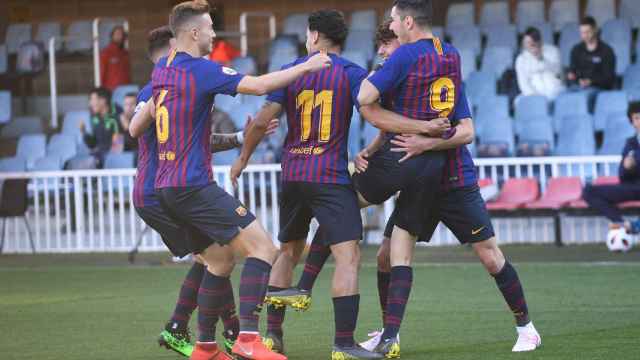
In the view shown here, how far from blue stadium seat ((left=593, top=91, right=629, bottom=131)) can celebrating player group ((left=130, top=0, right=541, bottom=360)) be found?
8.87 meters

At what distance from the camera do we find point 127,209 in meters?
16.2

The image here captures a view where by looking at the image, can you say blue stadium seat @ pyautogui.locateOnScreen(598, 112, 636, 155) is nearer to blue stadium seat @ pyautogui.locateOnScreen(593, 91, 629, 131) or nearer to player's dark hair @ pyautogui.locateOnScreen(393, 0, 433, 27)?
blue stadium seat @ pyautogui.locateOnScreen(593, 91, 629, 131)

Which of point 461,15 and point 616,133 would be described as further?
point 461,15

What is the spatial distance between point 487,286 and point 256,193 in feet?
16.2

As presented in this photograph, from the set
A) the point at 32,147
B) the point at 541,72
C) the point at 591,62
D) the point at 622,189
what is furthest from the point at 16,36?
the point at 622,189

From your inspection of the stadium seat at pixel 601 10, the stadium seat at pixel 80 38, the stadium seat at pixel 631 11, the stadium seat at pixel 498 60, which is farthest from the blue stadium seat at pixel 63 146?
the stadium seat at pixel 631 11

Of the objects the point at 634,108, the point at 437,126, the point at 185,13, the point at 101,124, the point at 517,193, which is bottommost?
the point at 517,193

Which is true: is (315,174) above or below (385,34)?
below

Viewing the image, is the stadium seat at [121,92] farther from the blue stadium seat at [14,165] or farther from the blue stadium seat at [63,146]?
the blue stadium seat at [14,165]

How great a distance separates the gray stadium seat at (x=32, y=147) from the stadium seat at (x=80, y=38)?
272 cm

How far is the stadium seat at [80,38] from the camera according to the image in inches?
838

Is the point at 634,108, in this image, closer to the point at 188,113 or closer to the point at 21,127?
the point at 188,113

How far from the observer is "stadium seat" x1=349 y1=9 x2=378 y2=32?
20.8 m

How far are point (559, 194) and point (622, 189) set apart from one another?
1023mm
